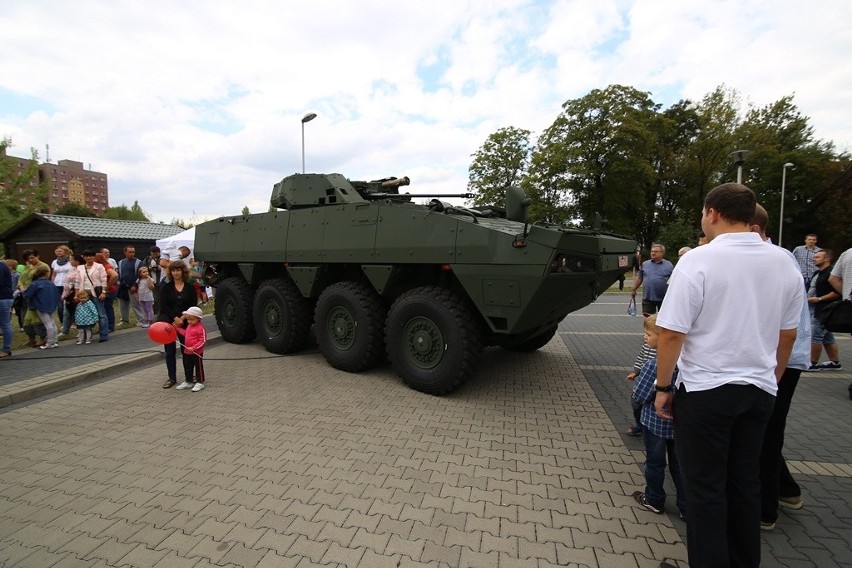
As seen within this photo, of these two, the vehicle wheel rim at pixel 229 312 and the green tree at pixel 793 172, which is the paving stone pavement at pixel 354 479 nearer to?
the vehicle wheel rim at pixel 229 312

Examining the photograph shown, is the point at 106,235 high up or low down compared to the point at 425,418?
up

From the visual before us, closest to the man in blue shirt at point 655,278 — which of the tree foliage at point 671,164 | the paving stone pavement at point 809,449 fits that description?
the paving stone pavement at point 809,449

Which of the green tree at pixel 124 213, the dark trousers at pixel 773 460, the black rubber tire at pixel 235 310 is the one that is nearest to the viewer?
the dark trousers at pixel 773 460

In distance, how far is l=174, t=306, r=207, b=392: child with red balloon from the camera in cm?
566

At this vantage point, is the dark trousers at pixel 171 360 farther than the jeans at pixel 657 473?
Yes

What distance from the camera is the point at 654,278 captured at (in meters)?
7.55

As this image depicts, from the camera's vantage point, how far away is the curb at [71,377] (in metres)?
5.44

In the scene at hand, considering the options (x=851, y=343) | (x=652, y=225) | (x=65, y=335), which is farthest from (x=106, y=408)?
(x=652, y=225)

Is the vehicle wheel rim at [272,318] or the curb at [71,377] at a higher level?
the vehicle wheel rim at [272,318]

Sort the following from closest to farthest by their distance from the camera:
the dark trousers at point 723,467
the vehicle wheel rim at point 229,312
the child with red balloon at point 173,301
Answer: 1. the dark trousers at point 723,467
2. the child with red balloon at point 173,301
3. the vehicle wheel rim at point 229,312

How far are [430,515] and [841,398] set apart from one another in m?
5.01

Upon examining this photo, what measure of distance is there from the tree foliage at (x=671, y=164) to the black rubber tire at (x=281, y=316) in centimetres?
2263

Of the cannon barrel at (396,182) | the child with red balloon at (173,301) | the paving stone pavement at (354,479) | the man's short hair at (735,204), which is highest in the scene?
the cannon barrel at (396,182)

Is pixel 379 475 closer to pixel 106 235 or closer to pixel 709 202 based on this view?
pixel 709 202
